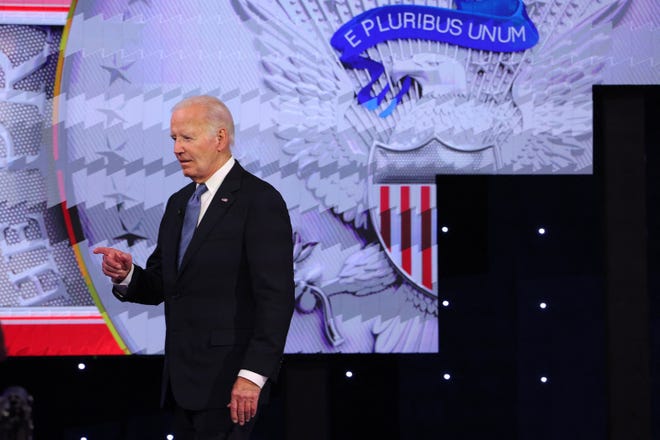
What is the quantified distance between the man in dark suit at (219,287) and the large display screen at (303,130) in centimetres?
109

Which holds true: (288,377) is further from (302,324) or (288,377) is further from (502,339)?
(502,339)

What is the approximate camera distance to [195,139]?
7.30 feet

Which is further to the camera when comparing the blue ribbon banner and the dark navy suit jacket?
the blue ribbon banner

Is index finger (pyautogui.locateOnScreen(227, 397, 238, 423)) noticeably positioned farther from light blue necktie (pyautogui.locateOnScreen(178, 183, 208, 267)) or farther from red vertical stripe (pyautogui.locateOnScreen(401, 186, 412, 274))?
red vertical stripe (pyautogui.locateOnScreen(401, 186, 412, 274))

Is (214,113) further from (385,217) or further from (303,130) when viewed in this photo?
(385,217)

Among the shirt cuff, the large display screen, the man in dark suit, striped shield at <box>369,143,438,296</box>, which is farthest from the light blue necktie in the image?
striped shield at <box>369,143,438,296</box>

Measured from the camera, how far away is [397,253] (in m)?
3.35

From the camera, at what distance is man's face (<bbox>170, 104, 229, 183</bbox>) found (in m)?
2.22

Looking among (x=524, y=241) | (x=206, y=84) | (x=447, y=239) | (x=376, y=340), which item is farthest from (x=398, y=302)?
(x=206, y=84)

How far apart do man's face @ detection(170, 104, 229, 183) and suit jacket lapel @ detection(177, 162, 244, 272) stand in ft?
0.21

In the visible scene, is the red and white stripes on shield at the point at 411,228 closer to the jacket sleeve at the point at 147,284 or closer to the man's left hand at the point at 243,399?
the jacket sleeve at the point at 147,284

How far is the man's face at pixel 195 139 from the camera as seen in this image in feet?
7.29

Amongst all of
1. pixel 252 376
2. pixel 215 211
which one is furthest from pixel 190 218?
pixel 252 376

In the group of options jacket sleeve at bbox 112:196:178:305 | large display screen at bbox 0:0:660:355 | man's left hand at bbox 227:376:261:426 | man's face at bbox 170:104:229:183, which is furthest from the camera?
large display screen at bbox 0:0:660:355
